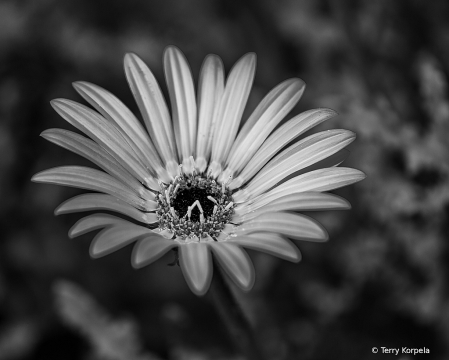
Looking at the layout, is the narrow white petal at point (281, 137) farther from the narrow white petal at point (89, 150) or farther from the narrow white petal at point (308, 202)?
the narrow white petal at point (89, 150)

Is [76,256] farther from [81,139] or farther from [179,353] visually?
[81,139]

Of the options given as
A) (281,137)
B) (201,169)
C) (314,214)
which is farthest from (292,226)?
(314,214)

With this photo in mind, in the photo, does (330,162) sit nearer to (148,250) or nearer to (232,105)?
(232,105)

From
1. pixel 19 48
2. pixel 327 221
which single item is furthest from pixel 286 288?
pixel 19 48

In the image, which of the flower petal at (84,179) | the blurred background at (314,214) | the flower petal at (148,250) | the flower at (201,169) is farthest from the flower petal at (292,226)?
the blurred background at (314,214)

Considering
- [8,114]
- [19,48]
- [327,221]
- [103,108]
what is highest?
[19,48]
